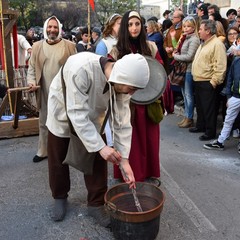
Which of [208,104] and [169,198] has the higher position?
[208,104]

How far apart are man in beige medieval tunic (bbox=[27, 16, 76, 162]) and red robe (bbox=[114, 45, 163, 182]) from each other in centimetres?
115

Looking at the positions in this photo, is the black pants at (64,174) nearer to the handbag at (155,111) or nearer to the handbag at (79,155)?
the handbag at (79,155)

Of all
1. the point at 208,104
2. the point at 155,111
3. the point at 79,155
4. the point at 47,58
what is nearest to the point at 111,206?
the point at 79,155

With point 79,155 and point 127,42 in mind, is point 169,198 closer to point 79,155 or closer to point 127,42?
point 79,155

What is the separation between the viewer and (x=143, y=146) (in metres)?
3.91

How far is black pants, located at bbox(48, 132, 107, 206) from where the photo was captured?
314 cm

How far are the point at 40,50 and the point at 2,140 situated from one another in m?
Result: 1.94

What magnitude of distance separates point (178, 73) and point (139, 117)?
9.20 ft

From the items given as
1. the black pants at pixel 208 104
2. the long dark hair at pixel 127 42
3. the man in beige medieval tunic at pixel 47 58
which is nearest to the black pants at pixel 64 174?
the long dark hair at pixel 127 42

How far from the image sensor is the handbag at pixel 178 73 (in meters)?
6.24

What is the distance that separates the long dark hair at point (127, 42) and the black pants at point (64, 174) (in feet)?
3.95

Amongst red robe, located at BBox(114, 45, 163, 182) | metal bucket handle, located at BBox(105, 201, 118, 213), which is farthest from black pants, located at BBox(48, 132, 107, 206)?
red robe, located at BBox(114, 45, 163, 182)

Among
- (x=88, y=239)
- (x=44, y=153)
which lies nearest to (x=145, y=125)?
(x=88, y=239)

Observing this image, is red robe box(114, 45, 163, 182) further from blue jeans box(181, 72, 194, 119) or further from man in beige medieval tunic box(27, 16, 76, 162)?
blue jeans box(181, 72, 194, 119)
